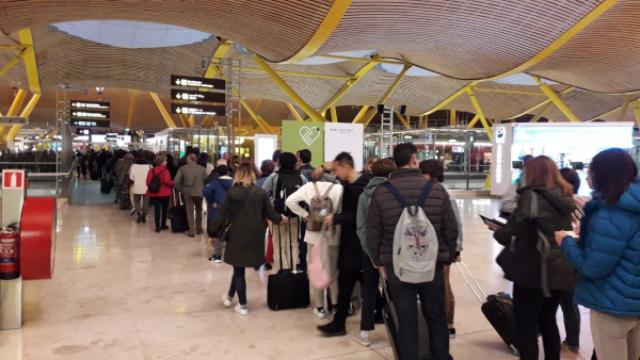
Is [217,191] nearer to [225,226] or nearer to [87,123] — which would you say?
[225,226]

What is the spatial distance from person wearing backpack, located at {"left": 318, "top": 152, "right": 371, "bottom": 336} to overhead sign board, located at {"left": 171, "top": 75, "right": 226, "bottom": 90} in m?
10.3

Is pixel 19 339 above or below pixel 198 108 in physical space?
below

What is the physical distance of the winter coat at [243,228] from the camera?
14.9ft

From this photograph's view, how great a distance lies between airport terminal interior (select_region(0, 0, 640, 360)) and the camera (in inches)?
149

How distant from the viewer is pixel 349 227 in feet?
13.4

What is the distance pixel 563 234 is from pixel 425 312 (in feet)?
3.56

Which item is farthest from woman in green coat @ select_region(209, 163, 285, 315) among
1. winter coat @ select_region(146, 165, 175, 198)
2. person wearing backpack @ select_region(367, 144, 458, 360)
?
winter coat @ select_region(146, 165, 175, 198)

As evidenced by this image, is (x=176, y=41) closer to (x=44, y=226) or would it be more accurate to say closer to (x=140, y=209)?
(x=140, y=209)

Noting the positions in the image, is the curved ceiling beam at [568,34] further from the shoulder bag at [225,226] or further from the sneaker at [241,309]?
the sneaker at [241,309]

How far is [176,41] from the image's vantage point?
71.8 ft

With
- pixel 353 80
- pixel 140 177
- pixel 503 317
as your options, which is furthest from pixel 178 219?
pixel 353 80

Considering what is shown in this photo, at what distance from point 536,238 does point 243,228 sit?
2.58 m

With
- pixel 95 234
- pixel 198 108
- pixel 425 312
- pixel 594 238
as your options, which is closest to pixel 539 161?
pixel 594 238

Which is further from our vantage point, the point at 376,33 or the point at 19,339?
the point at 376,33
